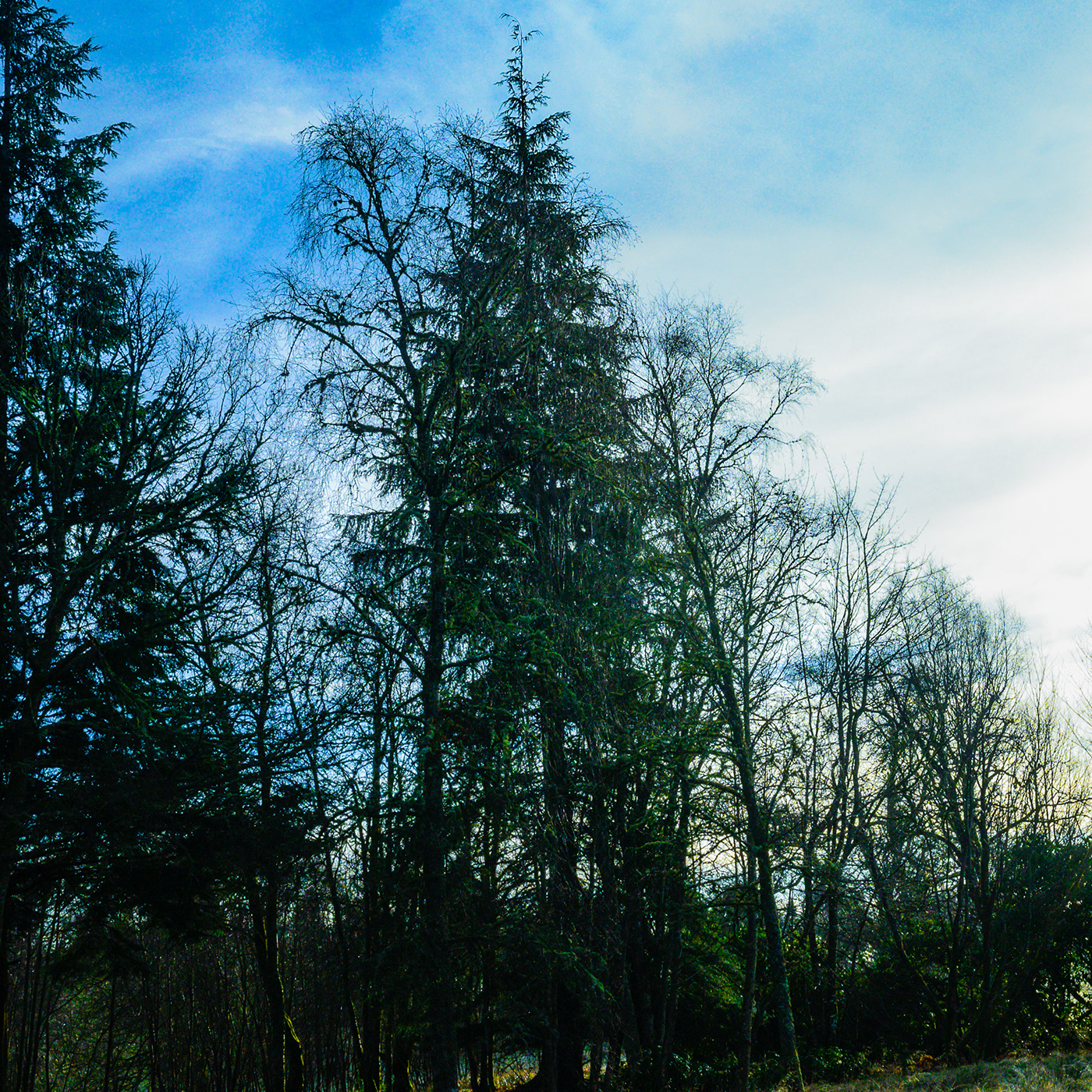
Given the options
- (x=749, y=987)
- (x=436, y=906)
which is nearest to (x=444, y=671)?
(x=436, y=906)

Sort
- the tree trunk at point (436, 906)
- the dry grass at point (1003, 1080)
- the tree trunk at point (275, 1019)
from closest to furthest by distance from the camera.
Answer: the tree trunk at point (436, 906), the dry grass at point (1003, 1080), the tree trunk at point (275, 1019)

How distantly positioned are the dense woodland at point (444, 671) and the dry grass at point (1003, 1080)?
5.63 ft

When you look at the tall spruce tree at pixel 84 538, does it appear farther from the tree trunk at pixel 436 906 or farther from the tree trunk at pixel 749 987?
the tree trunk at pixel 749 987

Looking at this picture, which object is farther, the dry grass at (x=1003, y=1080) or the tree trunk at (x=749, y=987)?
the tree trunk at (x=749, y=987)

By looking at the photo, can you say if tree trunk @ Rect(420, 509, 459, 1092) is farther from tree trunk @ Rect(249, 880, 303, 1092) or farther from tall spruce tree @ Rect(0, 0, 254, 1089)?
tree trunk @ Rect(249, 880, 303, 1092)

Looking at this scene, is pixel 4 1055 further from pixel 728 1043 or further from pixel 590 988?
pixel 728 1043

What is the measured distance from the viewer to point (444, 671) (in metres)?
9.72

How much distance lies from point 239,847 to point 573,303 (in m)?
7.83

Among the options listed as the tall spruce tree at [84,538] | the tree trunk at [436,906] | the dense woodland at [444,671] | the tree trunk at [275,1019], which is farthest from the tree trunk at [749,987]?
the tall spruce tree at [84,538]

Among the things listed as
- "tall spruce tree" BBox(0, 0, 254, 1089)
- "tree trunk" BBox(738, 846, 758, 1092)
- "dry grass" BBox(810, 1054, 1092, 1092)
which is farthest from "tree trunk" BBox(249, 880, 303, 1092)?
"dry grass" BBox(810, 1054, 1092, 1092)

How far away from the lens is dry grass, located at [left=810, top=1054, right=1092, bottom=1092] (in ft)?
30.7

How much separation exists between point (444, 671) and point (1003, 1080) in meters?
7.74

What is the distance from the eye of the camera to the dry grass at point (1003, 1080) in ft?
30.7

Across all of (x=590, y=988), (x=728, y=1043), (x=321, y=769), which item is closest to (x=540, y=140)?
(x=321, y=769)
